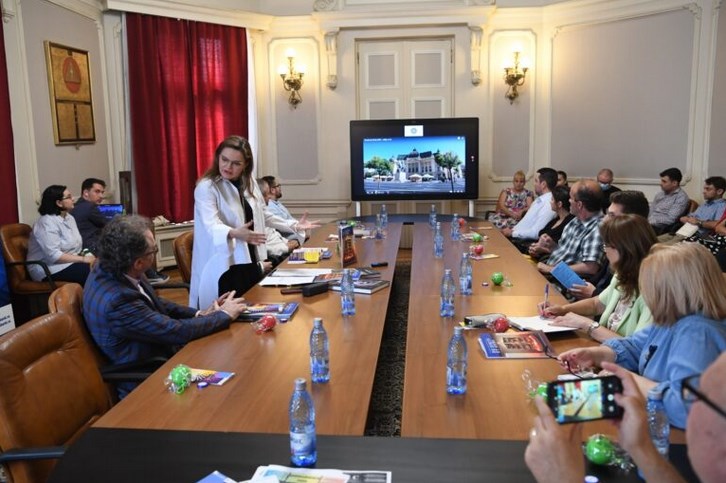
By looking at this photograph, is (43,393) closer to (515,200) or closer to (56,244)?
(56,244)

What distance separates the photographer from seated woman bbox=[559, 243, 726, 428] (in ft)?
5.10

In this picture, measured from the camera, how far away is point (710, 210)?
5508 mm

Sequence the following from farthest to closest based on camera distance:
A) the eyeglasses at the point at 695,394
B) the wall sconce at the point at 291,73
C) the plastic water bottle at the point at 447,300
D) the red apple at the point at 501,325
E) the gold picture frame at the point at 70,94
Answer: the wall sconce at the point at 291,73
the gold picture frame at the point at 70,94
the plastic water bottle at the point at 447,300
the red apple at the point at 501,325
the eyeglasses at the point at 695,394

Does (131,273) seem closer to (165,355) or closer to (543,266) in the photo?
(165,355)

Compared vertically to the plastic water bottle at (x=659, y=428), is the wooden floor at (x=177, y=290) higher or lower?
lower

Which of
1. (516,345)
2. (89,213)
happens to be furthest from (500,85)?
(516,345)

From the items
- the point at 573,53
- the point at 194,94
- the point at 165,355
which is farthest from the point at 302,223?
the point at 573,53

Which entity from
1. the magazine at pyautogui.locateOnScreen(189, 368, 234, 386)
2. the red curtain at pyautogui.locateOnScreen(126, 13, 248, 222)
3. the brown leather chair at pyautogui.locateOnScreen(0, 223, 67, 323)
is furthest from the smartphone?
the red curtain at pyautogui.locateOnScreen(126, 13, 248, 222)

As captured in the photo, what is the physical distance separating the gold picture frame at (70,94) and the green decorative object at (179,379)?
4218 millimetres

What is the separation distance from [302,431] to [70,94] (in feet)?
17.0

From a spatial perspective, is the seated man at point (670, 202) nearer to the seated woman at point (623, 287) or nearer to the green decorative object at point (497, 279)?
the green decorative object at point (497, 279)

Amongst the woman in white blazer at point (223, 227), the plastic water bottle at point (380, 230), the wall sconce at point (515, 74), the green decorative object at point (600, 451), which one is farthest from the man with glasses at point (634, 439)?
the wall sconce at point (515, 74)

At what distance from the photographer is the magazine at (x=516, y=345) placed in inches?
78.1

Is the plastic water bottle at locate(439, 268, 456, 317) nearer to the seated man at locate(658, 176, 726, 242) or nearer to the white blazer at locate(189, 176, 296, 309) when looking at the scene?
the white blazer at locate(189, 176, 296, 309)
